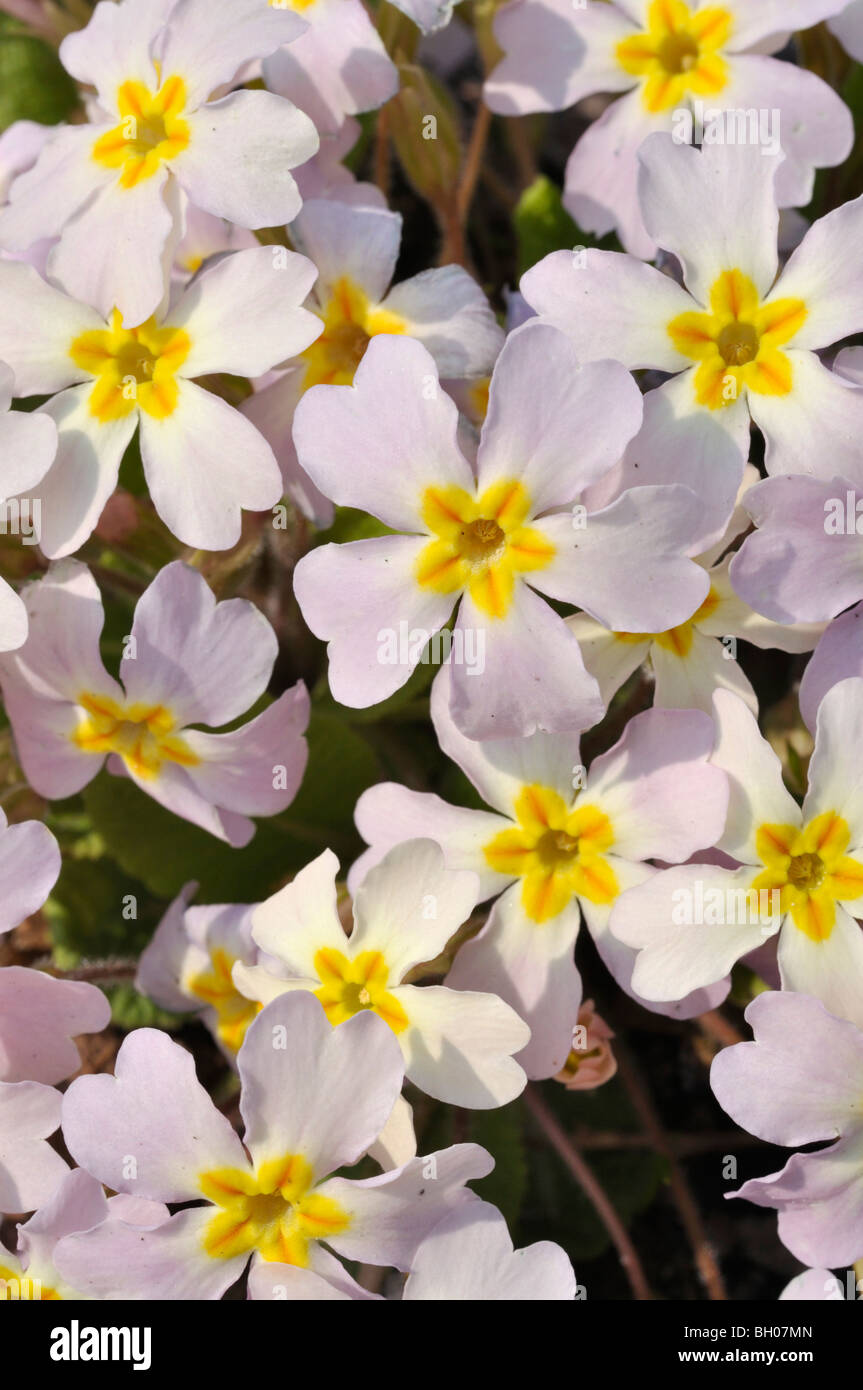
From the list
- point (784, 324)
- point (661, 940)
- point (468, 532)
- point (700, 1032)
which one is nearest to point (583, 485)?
point (468, 532)

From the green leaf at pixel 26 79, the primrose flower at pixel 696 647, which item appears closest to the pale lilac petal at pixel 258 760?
the primrose flower at pixel 696 647

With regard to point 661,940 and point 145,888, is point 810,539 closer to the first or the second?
point 661,940

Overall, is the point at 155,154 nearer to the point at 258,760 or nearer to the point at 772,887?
the point at 258,760

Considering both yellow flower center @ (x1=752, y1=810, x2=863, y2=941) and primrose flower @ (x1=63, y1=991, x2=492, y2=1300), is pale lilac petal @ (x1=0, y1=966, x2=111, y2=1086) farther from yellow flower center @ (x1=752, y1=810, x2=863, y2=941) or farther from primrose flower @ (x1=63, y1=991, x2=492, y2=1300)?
yellow flower center @ (x1=752, y1=810, x2=863, y2=941)

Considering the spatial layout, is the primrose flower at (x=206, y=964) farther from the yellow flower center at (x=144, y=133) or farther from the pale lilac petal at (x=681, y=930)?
the yellow flower center at (x=144, y=133)

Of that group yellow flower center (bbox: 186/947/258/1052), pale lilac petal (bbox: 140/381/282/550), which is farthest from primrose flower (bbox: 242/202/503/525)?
yellow flower center (bbox: 186/947/258/1052)
